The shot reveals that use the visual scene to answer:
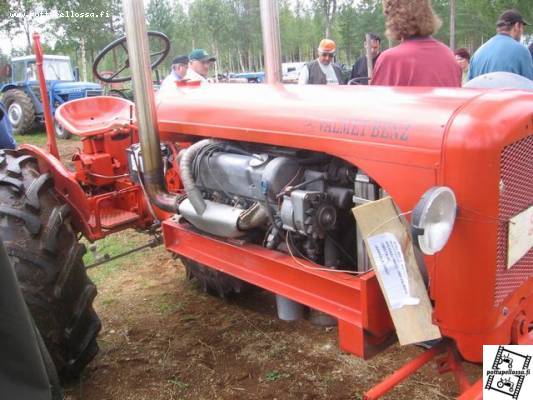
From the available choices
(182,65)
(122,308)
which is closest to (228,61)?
(182,65)

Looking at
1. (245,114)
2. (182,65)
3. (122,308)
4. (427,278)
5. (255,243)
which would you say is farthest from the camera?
(182,65)

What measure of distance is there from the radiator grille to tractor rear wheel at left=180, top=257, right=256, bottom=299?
1.89 metres

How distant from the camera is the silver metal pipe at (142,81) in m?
2.31

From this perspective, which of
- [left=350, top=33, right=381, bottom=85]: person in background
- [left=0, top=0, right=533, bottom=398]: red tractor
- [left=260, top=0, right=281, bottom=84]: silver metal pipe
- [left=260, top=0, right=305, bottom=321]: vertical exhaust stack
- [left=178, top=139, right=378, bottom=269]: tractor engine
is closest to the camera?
[left=0, top=0, right=533, bottom=398]: red tractor

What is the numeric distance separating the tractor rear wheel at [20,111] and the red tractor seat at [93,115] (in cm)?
993

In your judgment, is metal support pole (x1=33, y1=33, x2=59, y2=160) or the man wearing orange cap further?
the man wearing orange cap

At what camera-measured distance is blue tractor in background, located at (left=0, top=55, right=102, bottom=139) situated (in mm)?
12641

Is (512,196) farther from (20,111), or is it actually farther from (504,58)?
(20,111)

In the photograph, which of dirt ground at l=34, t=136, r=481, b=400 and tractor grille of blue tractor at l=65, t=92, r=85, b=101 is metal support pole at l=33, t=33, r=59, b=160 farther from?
tractor grille of blue tractor at l=65, t=92, r=85, b=101

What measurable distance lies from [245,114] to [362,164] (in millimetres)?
650

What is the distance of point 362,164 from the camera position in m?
1.87

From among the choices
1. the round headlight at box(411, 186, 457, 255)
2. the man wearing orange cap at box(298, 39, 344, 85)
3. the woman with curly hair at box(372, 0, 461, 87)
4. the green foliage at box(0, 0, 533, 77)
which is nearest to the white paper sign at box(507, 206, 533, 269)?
the round headlight at box(411, 186, 457, 255)

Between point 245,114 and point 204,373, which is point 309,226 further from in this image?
point 204,373

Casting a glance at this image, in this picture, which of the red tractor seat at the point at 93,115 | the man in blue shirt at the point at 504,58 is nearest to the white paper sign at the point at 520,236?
the red tractor seat at the point at 93,115
